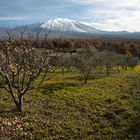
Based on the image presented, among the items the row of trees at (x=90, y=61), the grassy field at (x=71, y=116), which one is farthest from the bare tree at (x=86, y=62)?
the grassy field at (x=71, y=116)

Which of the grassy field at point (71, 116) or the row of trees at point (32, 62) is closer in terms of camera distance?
the grassy field at point (71, 116)

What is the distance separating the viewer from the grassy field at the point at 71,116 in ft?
82.9

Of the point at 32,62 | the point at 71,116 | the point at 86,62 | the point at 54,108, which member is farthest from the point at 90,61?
the point at 71,116

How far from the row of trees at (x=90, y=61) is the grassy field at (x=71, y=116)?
16.6 meters

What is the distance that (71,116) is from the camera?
30422 millimetres

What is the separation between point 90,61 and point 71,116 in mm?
31718

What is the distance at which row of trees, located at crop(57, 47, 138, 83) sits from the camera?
61081mm

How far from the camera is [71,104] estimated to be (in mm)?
35688

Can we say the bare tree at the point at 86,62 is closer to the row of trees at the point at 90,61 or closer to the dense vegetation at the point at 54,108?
the row of trees at the point at 90,61

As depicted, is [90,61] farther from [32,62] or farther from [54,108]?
[32,62]

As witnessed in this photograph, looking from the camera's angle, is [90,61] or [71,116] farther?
[90,61]

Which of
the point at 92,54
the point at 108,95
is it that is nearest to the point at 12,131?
the point at 108,95

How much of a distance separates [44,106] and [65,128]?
747 cm

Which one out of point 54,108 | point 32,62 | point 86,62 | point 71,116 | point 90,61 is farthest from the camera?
point 90,61
